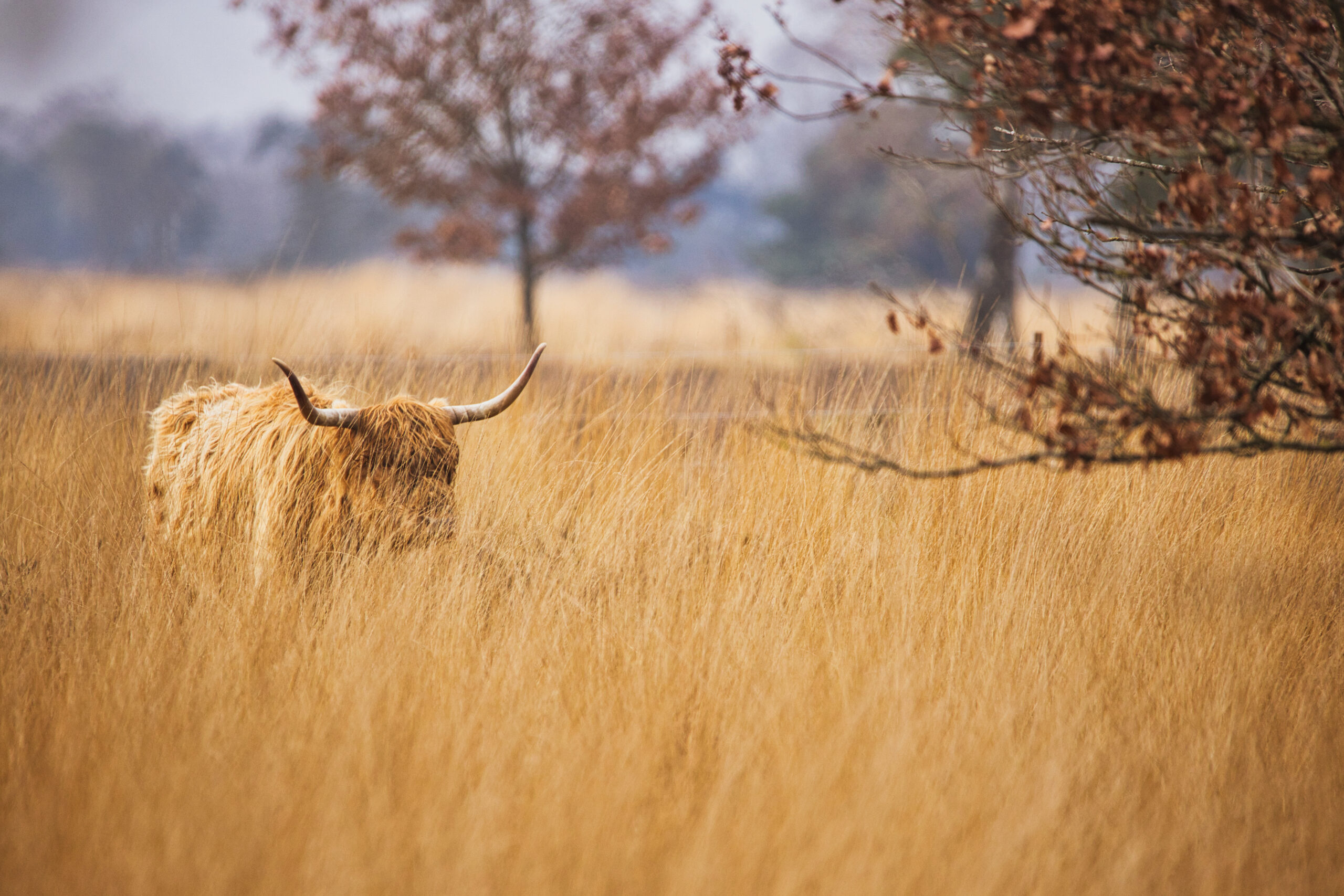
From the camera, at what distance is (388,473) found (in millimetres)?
3053

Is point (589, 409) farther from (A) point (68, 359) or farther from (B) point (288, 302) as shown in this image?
(A) point (68, 359)

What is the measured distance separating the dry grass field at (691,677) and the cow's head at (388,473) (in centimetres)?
12

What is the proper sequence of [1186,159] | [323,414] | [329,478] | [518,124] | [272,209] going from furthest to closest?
[272,209], [518,124], [329,478], [323,414], [1186,159]

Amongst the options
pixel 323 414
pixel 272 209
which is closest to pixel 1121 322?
pixel 323 414

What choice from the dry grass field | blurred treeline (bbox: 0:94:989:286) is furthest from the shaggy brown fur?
blurred treeline (bbox: 0:94:989:286)

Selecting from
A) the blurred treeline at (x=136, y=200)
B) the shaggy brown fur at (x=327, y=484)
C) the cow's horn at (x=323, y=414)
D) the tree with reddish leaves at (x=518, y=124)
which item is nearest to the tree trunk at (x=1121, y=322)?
the shaggy brown fur at (x=327, y=484)

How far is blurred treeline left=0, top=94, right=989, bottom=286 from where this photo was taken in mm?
24031

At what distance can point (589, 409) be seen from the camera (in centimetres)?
468

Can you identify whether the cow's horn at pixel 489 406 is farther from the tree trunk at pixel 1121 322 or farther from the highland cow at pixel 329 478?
the tree trunk at pixel 1121 322

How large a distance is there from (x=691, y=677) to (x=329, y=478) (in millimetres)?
1427

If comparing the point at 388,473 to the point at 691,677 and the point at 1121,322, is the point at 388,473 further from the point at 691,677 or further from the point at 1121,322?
the point at 1121,322

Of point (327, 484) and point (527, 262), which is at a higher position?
point (527, 262)

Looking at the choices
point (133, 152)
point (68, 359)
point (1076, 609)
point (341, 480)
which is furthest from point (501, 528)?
point (133, 152)

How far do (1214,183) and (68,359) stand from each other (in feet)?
18.7
